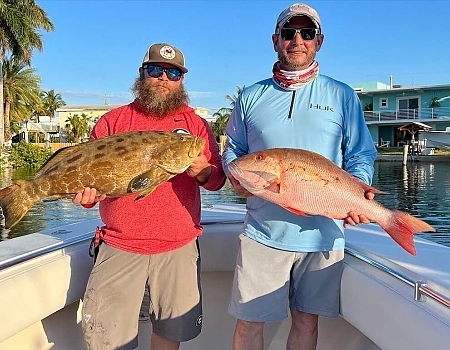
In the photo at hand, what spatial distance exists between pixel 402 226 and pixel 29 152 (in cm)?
3828

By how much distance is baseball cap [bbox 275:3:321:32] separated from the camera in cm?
302

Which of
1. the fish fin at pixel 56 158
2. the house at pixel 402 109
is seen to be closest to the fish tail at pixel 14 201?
the fish fin at pixel 56 158

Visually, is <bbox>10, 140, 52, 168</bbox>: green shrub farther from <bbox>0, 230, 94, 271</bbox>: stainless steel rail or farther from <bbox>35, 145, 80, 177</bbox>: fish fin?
<bbox>35, 145, 80, 177</bbox>: fish fin

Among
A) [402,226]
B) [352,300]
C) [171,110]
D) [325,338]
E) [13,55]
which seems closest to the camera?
[402,226]

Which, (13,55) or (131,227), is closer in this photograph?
(131,227)

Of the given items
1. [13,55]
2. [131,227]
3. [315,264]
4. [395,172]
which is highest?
[13,55]

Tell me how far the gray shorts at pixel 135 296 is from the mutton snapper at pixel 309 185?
819 millimetres

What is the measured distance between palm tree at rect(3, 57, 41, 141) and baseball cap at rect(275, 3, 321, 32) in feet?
140

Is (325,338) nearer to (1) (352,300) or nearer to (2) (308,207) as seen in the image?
(1) (352,300)

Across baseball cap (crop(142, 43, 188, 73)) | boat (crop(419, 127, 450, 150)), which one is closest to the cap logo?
baseball cap (crop(142, 43, 188, 73))

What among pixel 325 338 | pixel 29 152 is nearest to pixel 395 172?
pixel 29 152

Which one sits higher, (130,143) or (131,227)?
(130,143)

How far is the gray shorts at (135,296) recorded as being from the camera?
3.04m

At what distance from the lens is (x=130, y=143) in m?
2.96
